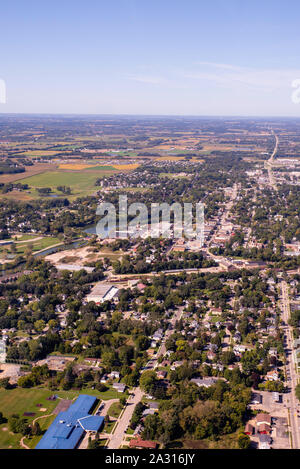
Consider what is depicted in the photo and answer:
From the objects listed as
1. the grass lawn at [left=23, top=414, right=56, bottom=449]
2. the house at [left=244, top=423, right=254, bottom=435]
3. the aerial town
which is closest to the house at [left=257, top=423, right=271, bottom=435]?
the aerial town

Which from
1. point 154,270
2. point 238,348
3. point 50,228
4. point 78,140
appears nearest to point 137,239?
point 154,270

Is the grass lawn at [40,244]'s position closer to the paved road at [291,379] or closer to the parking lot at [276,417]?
the paved road at [291,379]

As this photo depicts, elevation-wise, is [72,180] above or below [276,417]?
above

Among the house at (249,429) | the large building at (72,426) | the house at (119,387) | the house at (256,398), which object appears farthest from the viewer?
A: the house at (119,387)

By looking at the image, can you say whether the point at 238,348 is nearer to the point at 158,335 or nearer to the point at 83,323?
the point at 158,335

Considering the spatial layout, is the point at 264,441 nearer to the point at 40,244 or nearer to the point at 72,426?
the point at 72,426

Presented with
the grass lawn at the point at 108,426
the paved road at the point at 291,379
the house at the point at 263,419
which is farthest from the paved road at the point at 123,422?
the paved road at the point at 291,379

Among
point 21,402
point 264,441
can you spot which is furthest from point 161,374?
point 21,402
